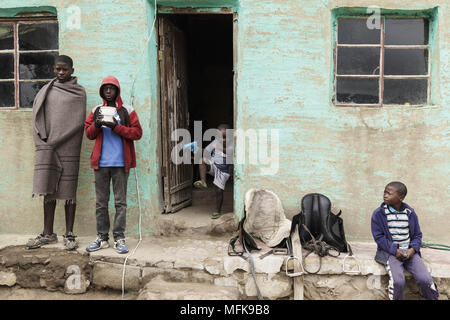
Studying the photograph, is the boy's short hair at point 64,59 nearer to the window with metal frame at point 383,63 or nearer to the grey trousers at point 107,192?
the grey trousers at point 107,192

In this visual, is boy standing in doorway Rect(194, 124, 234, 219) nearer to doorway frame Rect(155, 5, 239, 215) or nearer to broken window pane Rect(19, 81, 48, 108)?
doorway frame Rect(155, 5, 239, 215)

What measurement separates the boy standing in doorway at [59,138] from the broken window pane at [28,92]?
83 cm

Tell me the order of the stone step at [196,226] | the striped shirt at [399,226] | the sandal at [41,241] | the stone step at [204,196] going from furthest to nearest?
1. the stone step at [204,196]
2. the stone step at [196,226]
3. the sandal at [41,241]
4. the striped shirt at [399,226]

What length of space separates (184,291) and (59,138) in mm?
2047

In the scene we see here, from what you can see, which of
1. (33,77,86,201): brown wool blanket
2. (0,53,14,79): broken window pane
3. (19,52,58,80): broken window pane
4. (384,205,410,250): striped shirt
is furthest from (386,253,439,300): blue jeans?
(0,53,14,79): broken window pane

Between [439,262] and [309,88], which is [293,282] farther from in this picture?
[309,88]

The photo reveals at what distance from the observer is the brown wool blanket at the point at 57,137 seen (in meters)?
4.23

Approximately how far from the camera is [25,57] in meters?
5.05

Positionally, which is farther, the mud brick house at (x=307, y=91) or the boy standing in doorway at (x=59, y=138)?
the mud brick house at (x=307, y=91)

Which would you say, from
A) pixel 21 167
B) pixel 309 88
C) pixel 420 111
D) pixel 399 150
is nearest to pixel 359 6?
pixel 309 88

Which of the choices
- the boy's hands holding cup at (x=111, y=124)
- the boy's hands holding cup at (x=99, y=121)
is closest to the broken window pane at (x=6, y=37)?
the boy's hands holding cup at (x=99, y=121)

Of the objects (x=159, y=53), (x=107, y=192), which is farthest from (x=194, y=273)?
(x=159, y=53)

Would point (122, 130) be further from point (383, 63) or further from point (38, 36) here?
point (383, 63)

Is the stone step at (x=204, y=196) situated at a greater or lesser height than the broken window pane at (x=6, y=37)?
lesser
